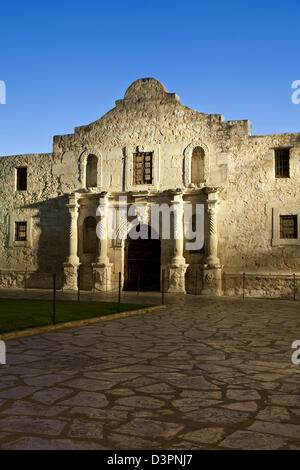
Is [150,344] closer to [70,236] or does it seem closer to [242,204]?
[242,204]

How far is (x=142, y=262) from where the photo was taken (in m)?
19.1

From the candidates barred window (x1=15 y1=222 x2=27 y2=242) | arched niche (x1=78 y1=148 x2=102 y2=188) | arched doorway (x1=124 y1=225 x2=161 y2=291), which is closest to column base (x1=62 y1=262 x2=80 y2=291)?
arched doorway (x1=124 y1=225 x2=161 y2=291)

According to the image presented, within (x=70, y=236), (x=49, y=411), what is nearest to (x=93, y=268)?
(x=70, y=236)

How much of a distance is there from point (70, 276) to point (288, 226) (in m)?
8.64

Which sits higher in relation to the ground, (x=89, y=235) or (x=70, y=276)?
(x=89, y=235)

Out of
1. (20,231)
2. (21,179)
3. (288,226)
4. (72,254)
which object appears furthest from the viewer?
(21,179)

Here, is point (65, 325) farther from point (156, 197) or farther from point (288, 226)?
point (288, 226)

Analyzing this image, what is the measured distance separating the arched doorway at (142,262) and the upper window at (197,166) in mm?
2695

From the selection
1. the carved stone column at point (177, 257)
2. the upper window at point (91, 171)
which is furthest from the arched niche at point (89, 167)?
the carved stone column at point (177, 257)

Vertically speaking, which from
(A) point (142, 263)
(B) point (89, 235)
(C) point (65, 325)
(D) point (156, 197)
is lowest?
(C) point (65, 325)

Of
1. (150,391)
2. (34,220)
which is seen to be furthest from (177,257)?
(150,391)

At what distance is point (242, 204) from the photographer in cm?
1759

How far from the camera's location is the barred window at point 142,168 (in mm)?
19062
